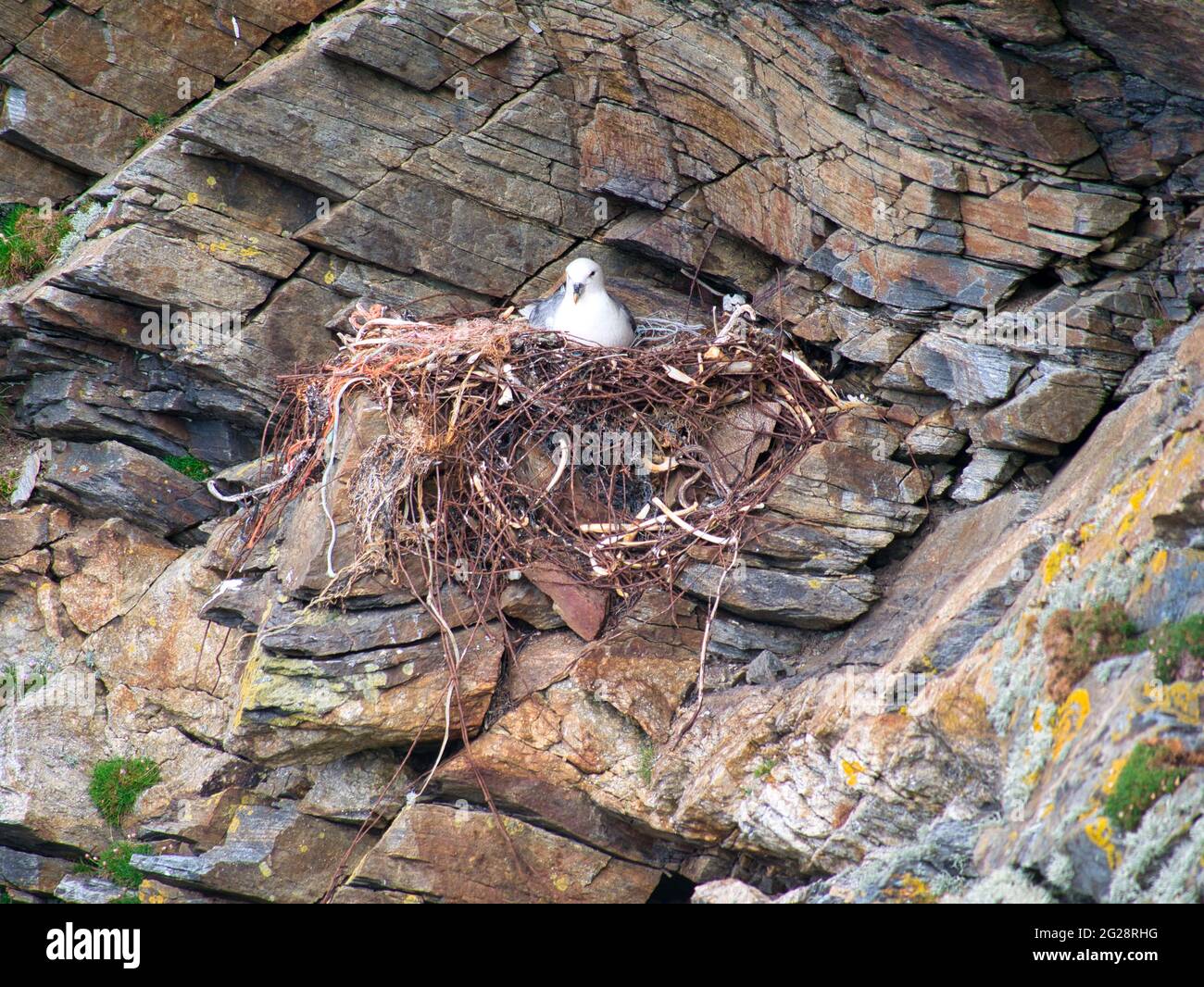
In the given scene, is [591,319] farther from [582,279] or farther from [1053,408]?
[1053,408]

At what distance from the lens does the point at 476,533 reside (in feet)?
23.3

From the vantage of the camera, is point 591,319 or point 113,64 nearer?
point 591,319

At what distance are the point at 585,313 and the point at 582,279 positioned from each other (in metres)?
0.22

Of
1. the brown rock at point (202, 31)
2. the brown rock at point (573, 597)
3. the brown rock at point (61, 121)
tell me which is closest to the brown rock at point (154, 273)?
the brown rock at point (61, 121)

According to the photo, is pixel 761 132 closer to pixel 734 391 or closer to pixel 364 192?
pixel 734 391

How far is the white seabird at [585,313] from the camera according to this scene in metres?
7.64

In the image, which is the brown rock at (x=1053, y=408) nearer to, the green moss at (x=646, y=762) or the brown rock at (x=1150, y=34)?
the brown rock at (x=1150, y=34)

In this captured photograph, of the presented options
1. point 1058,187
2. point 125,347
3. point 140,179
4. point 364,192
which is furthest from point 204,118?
point 1058,187

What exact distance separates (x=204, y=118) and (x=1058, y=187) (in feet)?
17.8

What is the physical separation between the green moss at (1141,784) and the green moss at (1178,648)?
33cm

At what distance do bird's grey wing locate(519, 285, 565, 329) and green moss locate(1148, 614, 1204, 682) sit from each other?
4.59 meters

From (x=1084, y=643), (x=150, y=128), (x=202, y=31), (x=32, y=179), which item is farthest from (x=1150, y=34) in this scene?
(x=32, y=179)

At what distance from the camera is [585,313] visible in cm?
768

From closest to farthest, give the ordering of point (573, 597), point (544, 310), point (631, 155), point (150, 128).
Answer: point (573, 597)
point (544, 310)
point (631, 155)
point (150, 128)
